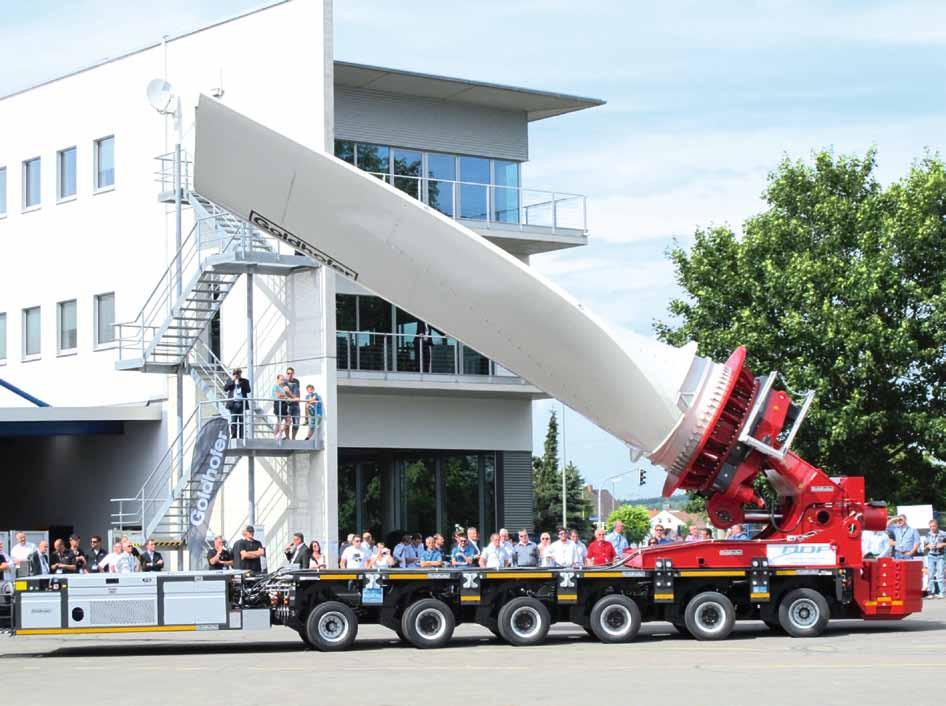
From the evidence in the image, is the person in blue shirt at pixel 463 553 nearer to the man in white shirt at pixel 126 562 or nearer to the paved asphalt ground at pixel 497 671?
the paved asphalt ground at pixel 497 671

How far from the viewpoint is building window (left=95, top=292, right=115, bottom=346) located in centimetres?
3978

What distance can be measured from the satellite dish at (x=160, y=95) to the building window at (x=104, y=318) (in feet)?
19.5

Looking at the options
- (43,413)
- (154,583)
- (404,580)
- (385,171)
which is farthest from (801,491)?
(43,413)

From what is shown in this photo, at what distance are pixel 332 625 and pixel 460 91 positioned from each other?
19251 mm

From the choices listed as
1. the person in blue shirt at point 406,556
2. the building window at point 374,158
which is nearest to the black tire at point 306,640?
the person in blue shirt at point 406,556

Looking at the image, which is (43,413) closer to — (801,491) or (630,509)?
(801,491)

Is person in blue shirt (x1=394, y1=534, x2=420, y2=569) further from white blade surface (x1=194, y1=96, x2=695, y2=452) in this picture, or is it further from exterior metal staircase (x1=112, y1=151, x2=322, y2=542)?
white blade surface (x1=194, y1=96, x2=695, y2=452)

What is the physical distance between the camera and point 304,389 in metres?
34.7

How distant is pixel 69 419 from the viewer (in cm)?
3775

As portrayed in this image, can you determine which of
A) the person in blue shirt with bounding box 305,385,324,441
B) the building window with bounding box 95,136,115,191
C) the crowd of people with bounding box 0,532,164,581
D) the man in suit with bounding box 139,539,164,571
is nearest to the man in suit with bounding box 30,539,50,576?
the crowd of people with bounding box 0,532,164,581

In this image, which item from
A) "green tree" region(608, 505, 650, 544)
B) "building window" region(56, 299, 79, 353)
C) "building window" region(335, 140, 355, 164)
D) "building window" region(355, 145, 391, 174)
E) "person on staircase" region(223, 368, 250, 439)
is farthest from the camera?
"green tree" region(608, 505, 650, 544)

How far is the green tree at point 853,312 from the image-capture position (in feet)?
124

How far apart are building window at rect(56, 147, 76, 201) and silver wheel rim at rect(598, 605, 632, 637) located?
23679mm

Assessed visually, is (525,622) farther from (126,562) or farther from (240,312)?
(240,312)
